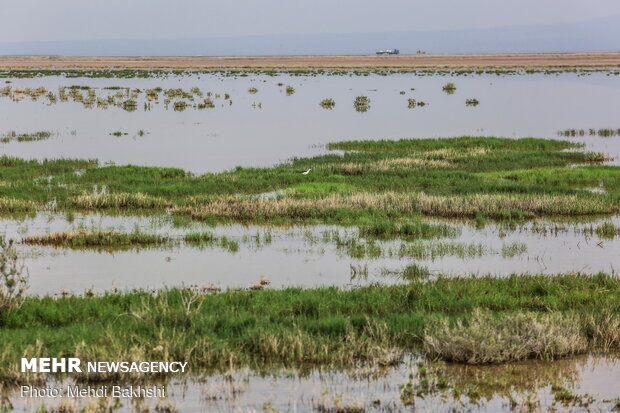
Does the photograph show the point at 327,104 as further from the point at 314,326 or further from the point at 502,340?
the point at 502,340

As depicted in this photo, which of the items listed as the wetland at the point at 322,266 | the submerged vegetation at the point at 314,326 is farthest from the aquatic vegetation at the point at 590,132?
the submerged vegetation at the point at 314,326

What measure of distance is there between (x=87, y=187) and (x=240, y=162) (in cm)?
771

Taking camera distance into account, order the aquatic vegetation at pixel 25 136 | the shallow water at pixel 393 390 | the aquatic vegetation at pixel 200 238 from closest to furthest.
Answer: the shallow water at pixel 393 390, the aquatic vegetation at pixel 200 238, the aquatic vegetation at pixel 25 136

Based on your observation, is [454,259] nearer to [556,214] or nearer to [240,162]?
[556,214]

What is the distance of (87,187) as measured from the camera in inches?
1001

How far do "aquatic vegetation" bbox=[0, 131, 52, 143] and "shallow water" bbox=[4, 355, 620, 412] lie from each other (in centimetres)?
3116

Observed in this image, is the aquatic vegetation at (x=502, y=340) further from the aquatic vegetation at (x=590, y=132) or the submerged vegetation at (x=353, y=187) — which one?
the aquatic vegetation at (x=590, y=132)

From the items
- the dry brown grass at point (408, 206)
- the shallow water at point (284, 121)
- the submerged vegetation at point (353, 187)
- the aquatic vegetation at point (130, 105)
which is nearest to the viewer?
the dry brown grass at point (408, 206)

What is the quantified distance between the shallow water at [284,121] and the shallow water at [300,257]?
10.2 m

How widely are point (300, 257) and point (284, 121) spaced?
32188 millimetres

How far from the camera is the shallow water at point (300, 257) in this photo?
1571cm

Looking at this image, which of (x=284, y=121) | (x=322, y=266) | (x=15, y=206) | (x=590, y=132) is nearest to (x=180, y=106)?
(x=284, y=121)

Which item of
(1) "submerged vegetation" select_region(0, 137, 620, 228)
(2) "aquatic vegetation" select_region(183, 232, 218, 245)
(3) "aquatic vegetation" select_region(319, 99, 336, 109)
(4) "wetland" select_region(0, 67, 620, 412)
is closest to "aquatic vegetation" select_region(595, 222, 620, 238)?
(4) "wetland" select_region(0, 67, 620, 412)

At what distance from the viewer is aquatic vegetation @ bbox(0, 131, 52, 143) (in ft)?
129
